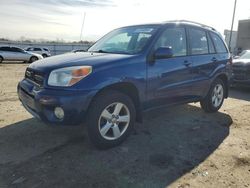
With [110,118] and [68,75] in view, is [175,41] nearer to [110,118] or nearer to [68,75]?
[110,118]

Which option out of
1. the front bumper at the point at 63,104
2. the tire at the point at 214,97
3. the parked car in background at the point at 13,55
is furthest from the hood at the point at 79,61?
the parked car in background at the point at 13,55

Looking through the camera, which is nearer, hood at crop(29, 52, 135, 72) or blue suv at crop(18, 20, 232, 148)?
blue suv at crop(18, 20, 232, 148)

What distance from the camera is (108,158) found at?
3.95m

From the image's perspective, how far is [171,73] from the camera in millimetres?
4859

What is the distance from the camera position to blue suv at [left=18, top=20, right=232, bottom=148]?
3.82 m

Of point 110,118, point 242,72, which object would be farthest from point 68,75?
point 242,72

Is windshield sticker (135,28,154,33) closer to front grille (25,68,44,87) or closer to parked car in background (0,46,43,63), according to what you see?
front grille (25,68,44,87)

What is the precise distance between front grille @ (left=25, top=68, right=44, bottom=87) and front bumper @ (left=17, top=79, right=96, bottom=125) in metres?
0.11

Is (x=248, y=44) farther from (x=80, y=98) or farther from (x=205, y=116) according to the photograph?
(x=80, y=98)

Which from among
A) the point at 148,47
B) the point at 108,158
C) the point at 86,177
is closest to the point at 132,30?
the point at 148,47

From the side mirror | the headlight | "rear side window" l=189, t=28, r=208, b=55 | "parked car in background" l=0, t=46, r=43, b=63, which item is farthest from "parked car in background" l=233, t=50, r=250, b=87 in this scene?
"parked car in background" l=0, t=46, r=43, b=63

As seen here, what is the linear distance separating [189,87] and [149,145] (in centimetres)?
154

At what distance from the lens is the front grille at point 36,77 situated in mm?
→ 4008

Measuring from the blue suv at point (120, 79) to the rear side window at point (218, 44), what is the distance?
0.41 meters
